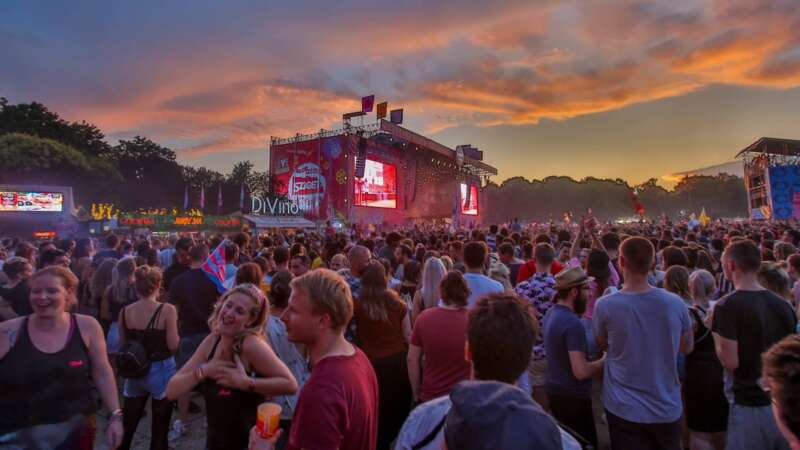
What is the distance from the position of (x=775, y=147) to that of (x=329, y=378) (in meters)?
50.8

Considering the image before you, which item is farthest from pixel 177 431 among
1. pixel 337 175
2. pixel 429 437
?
pixel 337 175

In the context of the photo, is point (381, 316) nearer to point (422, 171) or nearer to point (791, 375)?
point (791, 375)

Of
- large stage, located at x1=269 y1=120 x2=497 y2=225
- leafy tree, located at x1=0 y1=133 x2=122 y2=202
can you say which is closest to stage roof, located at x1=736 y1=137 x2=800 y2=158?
large stage, located at x1=269 y1=120 x2=497 y2=225

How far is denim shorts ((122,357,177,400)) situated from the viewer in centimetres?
344

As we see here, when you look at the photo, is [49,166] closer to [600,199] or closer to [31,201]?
[31,201]

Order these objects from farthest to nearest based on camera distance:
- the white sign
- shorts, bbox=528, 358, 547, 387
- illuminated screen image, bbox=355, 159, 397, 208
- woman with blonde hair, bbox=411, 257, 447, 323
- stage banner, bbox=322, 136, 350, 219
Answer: illuminated screen image, bbox=355, 159, 397, 208 → stage banner, bbox=322, 136, 350, 219 → the white sign → shorts, bbox=528, 358, 547, 387 → woman with blonde hair, bbox=411, 257, 447, 323

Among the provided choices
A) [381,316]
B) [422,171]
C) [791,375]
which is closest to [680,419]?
[791,375]

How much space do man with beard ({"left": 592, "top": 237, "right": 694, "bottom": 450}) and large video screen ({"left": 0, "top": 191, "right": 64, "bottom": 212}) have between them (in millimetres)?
38070

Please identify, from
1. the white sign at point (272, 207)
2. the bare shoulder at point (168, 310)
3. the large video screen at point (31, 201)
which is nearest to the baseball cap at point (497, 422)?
the bare shoulder at point (168, 310)

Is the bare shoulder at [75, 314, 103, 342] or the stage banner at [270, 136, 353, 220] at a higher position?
the stage banner at [270, 136, 353, 220]

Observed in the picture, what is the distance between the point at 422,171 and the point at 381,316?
4586 centimetres

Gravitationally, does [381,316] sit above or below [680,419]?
above

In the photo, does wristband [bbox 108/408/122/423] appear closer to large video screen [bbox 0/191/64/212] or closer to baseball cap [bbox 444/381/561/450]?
baseball cap [bbox 444/381/561/450]

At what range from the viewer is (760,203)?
42.4m
